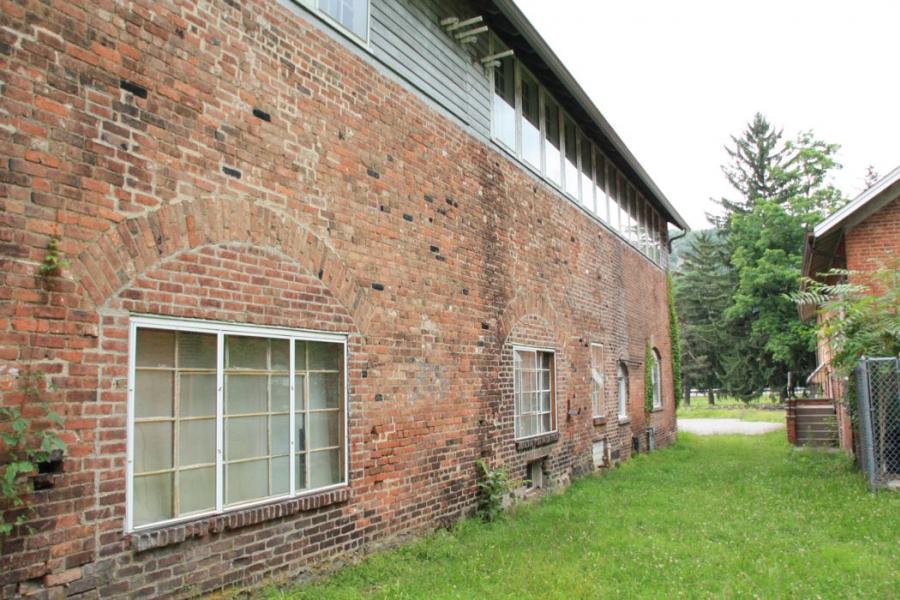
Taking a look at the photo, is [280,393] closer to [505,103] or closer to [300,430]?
[300,430]

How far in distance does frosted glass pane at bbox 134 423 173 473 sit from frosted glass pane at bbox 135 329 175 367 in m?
0.43

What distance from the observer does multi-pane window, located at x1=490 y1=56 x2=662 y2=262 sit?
418 inches

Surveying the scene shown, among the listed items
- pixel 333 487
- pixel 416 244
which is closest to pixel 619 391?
pixel 416 244

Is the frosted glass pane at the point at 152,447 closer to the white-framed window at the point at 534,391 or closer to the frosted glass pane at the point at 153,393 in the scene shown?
the frosted glass pane at the point at 153,393

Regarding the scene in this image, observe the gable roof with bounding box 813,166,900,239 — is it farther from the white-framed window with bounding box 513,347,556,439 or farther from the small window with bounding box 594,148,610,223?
the white-framed window with bounding box 513,347,556,439

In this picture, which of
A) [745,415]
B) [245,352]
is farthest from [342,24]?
[745,415]

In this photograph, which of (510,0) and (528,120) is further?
(528,120)

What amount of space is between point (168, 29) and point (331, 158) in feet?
6.17

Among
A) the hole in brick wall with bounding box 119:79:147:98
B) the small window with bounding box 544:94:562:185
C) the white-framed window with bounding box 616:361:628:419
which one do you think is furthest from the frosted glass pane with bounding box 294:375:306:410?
the white-framed window with bounding box 616:361:628:419

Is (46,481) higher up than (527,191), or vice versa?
(527,191)

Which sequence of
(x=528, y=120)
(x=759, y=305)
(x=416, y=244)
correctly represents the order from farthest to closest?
(x=759, y=305) < (x=528, y=120) < (x=416, y=244)

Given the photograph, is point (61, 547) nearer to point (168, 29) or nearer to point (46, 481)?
point (46, 481)

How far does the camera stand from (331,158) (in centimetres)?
638

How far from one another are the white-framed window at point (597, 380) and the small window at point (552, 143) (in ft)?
11.9
